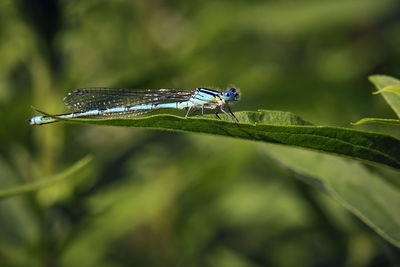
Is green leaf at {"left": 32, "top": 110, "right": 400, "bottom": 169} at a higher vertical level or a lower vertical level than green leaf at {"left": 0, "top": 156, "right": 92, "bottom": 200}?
higher

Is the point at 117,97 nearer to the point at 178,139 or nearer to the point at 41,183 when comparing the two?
the point at 178,139

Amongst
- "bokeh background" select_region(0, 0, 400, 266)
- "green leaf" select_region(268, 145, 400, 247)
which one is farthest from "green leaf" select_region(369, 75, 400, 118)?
"bokeh background" select_region(0, 0, 400, 266)

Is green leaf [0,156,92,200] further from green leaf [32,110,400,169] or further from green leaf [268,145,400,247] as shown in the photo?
green leaf [268,145,400,247]

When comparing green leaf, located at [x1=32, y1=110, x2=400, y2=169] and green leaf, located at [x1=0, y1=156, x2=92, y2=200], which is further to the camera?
green leaf, located at [x1=0, y1=156, x2=92, y2=200]

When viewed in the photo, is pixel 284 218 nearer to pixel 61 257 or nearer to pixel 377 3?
pixel 61 257

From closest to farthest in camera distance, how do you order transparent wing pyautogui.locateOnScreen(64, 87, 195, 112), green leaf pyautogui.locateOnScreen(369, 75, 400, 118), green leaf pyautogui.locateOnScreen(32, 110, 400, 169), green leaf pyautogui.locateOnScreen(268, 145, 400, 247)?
1. green leaf pyautogui.locateOnScreen(32, 110, 400, 169)
2. green leaf pyautogui.locateOnScreen(369, 75, 400, 118)
3. green leaf pyautogui.locateOnScreen(268, 145, 400, 247)
4. transparent wing pyautogui.locateOnScreen(64, 87, 195, 112)

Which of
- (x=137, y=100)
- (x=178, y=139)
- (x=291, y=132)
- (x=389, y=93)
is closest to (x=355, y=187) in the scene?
(x=389, y=93)

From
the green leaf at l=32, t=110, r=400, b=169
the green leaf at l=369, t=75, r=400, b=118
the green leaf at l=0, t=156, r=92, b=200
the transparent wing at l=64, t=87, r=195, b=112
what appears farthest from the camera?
the transparent wing at l=64, t=87, r=195, b=112

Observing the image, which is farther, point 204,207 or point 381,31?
point 381,31

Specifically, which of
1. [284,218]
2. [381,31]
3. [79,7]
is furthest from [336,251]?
[381,31]
